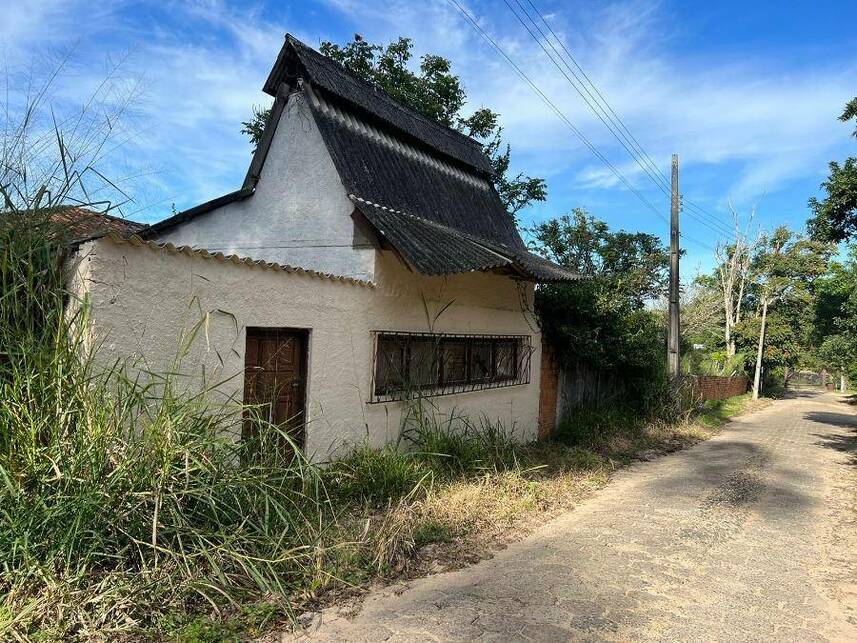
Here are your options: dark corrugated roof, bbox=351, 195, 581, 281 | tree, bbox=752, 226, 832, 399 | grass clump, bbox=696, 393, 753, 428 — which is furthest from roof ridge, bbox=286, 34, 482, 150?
tree, bbox=752, 226, 832, 399

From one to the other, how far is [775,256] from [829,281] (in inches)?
153

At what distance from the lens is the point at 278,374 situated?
220 inches

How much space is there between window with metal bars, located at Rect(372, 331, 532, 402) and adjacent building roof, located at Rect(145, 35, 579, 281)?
1247 millimetres

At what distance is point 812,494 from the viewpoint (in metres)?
7.32

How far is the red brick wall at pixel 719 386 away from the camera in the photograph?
21897 millimetres

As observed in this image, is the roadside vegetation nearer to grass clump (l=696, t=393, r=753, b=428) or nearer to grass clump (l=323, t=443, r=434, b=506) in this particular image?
grass clump (l=323, t=443, r=434, b=506)

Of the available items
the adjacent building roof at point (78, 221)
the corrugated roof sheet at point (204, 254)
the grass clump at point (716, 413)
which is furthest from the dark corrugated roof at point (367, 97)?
the grass clump at point (716, 413)

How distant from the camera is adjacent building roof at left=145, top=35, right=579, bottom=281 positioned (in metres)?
6.88

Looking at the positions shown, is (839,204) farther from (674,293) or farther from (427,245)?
(427,245)

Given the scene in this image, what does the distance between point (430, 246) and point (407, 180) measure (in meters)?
2.57

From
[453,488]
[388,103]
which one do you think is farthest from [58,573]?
[388,103]

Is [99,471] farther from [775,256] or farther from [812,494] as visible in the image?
[775,256]

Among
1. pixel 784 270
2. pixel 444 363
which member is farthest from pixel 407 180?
pixel 784 270

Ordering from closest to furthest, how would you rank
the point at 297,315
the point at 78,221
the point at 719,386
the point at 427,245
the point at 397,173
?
the point at 78,221
the point at 297,315
the point at 427,245
the point at 397,173
the point at 719,386
